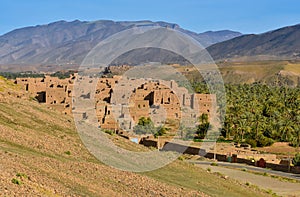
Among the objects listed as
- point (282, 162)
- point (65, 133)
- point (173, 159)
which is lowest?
point (282, 162)

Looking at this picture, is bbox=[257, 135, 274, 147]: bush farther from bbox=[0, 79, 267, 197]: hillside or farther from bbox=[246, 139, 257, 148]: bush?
bbox=[0, 79, 267, 197]: hillside

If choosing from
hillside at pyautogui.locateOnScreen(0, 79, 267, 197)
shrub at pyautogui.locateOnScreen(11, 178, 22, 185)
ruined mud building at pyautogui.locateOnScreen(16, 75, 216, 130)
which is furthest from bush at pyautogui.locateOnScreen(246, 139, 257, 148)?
shrub at pyautogui.locateOnScreen(11, 178, 22, 185)

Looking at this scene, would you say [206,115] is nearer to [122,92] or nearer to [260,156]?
[122,92]

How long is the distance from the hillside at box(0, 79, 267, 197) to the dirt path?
4422 millimetres

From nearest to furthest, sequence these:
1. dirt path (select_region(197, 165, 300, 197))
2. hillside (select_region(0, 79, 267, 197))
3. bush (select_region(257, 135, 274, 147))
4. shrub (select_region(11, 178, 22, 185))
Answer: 1. shrub (select_region(11, 178, 22, 185))
2. hillside (select_region(0, 79, 267, 197))
3. dirt path (select_region(197, 165, 300, 197))
4. bush (select_region(257, 135, 274, 147))

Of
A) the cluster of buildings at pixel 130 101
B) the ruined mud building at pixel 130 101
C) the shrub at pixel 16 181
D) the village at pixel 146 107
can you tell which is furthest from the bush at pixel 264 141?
the shrub at pixel 16 181

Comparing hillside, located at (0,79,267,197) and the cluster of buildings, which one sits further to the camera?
the cluster of buildings

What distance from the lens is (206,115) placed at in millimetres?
48938

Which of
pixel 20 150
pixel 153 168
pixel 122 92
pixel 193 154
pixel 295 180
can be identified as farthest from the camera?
pixel 122 92

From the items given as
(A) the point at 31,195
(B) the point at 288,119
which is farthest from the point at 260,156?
(A) the point at 31,195

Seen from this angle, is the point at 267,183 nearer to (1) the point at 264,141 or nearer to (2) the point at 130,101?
(1) the point at 264,141

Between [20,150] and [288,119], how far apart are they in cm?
3601

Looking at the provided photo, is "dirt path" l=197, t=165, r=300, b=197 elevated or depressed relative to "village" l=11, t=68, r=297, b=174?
depressed

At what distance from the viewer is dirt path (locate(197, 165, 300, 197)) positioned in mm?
22578
